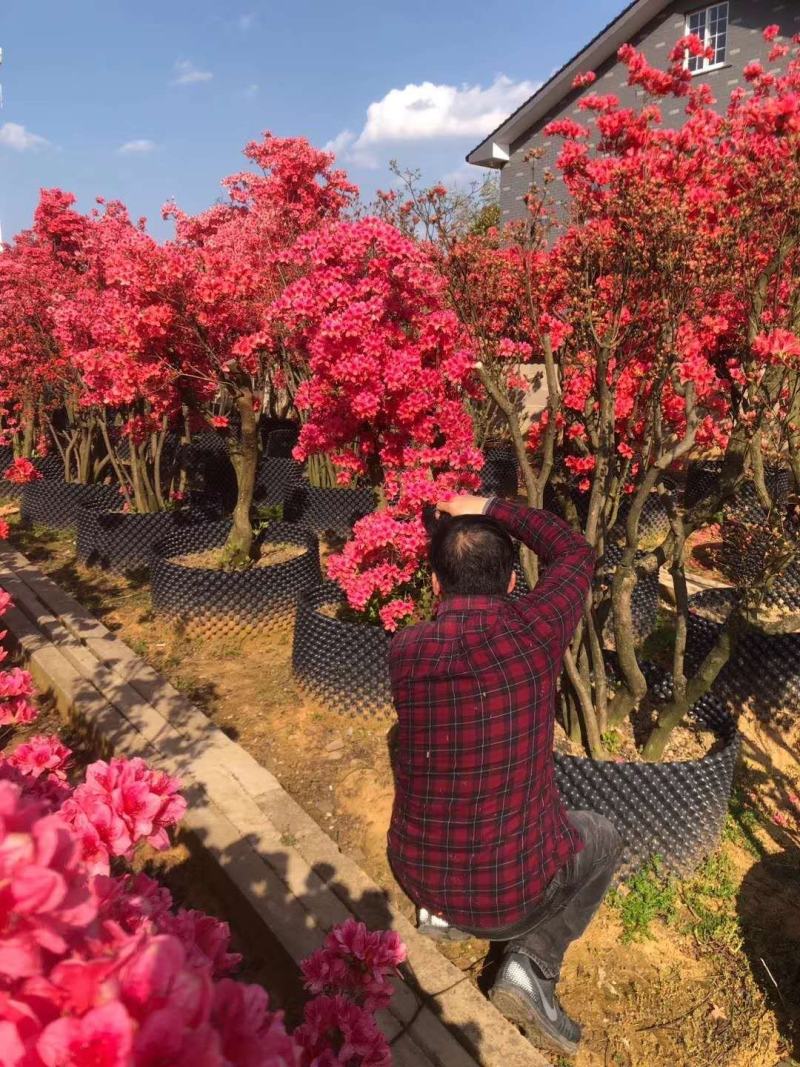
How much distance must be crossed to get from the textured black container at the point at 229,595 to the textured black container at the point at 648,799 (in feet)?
10.8

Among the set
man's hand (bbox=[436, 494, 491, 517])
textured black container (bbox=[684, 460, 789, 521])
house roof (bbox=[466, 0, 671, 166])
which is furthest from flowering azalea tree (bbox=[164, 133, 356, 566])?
house roof (bbox=[466, 0, 671, 166])

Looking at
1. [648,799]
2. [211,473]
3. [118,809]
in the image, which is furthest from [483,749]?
[211,473]

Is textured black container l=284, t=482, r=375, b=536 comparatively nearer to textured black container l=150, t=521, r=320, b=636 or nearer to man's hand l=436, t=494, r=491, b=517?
textured black container l=150, t=521, r=320, b=636

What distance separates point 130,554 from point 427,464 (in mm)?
4278

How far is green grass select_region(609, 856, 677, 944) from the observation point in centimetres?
298

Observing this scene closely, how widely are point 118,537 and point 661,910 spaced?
21.1ft

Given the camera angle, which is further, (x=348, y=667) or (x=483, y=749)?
(x=348, y=667)

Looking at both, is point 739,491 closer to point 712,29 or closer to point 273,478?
point 273,478

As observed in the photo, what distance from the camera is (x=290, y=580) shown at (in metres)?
6.02

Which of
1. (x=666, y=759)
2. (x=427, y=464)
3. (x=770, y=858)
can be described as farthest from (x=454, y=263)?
(x=770, y=858)

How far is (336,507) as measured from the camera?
27.7 ft

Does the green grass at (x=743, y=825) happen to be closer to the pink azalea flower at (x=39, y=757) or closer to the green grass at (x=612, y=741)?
the green grass at (x=612, y=741)

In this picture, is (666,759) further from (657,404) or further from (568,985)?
(657,404)

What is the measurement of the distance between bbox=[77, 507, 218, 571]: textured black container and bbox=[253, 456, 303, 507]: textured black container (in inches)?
88.1
